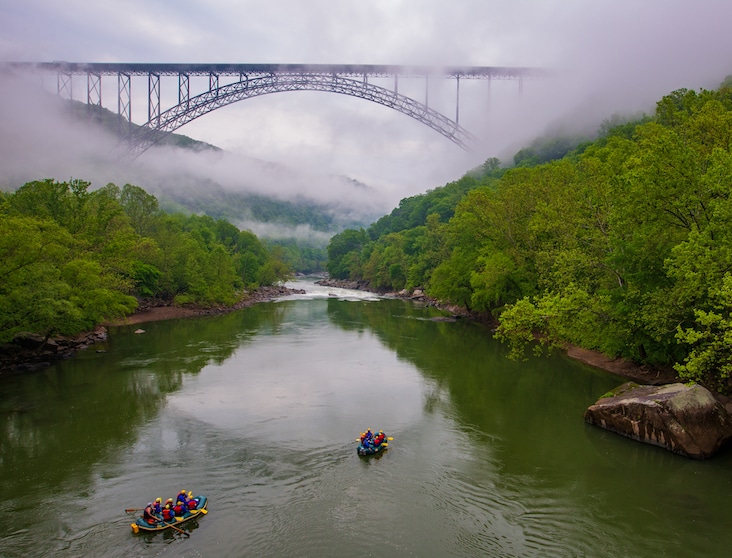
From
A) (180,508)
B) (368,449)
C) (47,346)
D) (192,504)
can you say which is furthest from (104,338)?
(180,508)

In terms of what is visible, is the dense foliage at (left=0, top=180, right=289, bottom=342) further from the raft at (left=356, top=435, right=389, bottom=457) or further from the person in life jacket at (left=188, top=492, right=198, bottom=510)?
the raft at (left=356, top=435, right=389, bottom=457)

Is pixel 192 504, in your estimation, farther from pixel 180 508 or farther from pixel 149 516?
pixel 149 516

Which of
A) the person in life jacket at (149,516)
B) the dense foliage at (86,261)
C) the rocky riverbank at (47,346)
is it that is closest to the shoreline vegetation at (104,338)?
the rocky riverbank at (47,346)

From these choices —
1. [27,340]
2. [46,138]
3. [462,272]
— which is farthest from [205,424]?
[46,138]

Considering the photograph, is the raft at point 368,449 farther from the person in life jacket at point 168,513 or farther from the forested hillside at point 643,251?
the forested hillside at point 643,251

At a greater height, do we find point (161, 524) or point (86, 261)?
point (86, 261)

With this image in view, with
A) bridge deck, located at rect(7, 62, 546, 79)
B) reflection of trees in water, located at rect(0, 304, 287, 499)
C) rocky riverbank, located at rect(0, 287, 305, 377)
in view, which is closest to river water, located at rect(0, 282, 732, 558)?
reflection of trees in water, located at rect(0, 304, 287, 499)

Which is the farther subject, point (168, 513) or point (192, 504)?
point (192, 504)

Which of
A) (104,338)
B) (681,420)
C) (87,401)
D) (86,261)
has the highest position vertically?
(86,261)
